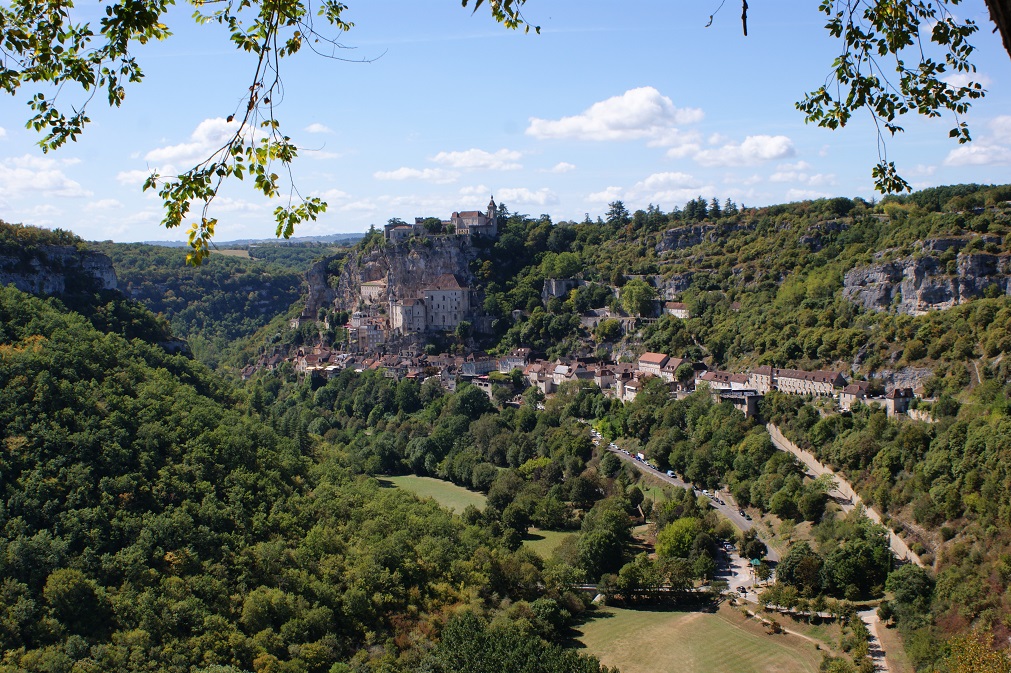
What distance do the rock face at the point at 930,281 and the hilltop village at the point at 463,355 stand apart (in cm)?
613

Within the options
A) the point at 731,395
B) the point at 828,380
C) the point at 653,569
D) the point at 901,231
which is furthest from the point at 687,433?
the point at 901,231

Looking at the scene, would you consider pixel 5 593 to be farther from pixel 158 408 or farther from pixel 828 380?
pixel 828 380

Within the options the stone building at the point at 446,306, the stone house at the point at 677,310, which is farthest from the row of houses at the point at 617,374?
the stone house at the point at 677,310

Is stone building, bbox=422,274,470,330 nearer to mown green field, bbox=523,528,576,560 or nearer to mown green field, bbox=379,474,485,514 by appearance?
mown green field, bbox=379,474,485,514

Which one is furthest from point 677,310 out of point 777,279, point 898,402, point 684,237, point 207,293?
point 207,293

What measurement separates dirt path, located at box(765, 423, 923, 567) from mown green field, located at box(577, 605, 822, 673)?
5548 millimetres

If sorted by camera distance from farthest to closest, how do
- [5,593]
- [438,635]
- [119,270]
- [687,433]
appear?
[119,270] < [687,433] < [438,635] < [5,593]

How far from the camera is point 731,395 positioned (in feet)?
134

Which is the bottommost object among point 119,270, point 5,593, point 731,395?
point 5,593

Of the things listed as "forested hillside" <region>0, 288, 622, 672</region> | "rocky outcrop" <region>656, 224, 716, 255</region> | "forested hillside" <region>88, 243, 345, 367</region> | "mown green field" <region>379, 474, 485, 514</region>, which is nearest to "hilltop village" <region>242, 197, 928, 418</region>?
"rocky outcrop" <region>656, 224, 716, 255</region>

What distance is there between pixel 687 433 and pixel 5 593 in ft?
89.4

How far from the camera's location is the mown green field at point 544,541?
34.7 metres

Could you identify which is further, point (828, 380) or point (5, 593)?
point (828, 380)

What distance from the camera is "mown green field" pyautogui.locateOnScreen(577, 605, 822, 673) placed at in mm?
24328
